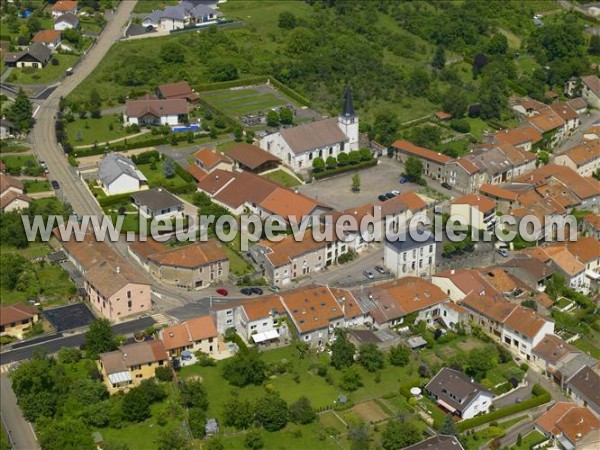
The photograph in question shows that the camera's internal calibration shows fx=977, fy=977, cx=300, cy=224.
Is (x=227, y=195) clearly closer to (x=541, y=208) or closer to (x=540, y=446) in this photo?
(x=541, y=208)

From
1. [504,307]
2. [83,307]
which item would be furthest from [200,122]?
[504,307]

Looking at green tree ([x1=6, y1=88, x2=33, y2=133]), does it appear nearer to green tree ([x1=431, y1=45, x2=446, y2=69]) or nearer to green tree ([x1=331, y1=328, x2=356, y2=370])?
green tree ([x1=331, y1=328, x2=356, y2=370])

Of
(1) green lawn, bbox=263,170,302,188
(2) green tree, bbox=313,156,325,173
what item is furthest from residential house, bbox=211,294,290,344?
(2) green tree, bbox=313,156,325,173

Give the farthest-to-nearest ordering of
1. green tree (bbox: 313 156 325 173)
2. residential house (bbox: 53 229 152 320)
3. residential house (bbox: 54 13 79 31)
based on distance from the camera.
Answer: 1. residential house (bbox: 54 13 79 31)
2. green tree (bbox: 313 156 325 173)
3. residential house (bbox: 53 229 152 320)

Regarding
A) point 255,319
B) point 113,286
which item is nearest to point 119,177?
point 113,286

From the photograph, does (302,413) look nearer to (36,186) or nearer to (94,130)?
(36,186)
